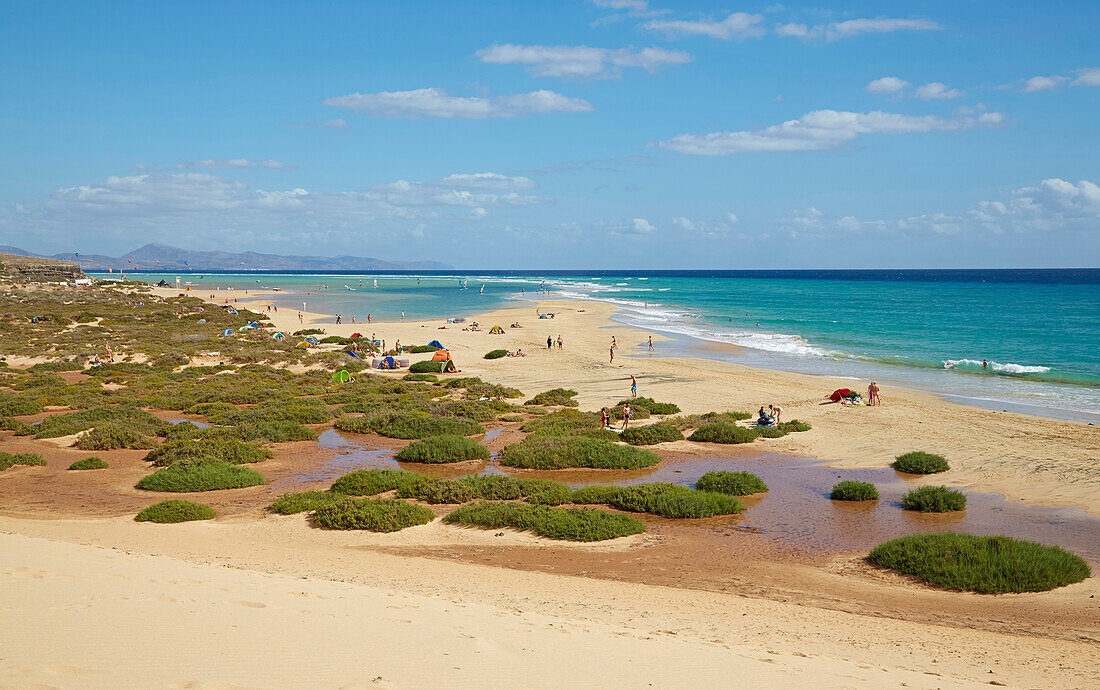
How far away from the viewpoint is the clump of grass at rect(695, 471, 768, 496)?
15.9m

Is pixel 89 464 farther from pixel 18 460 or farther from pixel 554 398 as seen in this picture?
pixel 554 398

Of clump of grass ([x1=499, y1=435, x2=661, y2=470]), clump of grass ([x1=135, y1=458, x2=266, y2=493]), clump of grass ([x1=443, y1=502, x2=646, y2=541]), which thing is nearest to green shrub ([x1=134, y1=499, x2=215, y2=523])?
clump of grass ([x1=135, y1=458, x2=266, y2=493])

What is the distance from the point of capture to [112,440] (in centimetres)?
2003

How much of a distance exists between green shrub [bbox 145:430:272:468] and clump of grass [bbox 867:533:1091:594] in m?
15.5

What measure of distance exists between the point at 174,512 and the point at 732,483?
39.4ft

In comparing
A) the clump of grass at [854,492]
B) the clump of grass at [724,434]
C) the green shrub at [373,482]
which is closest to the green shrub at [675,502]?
the clump of grass at [854,492]

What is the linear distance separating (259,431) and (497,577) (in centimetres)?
1317

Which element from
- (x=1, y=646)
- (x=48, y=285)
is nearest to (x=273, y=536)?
(x=1, y=646)

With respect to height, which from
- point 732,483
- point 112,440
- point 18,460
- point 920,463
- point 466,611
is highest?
point 466,611

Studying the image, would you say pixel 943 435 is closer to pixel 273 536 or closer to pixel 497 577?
pixel 497 577

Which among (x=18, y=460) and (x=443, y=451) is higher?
(x=443, y=451)

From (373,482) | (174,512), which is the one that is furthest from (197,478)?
(373,482)

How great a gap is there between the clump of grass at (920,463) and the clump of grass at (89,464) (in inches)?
825

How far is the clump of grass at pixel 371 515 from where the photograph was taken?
13.4 meters
